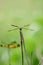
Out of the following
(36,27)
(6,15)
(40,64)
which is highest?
(6,15)

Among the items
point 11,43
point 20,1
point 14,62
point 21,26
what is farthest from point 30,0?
point 14,62

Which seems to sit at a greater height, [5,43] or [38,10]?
[38,10]

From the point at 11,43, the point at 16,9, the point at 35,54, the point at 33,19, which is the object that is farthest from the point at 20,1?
the point at 35,54

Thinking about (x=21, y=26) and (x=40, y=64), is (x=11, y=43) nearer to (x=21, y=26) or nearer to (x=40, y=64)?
(x=21, y=26)

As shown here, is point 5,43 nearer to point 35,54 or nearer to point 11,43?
point 11,43

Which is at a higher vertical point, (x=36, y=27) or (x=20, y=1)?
(x=20, y=1)

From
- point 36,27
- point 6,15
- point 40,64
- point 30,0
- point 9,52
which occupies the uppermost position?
point 30,0
